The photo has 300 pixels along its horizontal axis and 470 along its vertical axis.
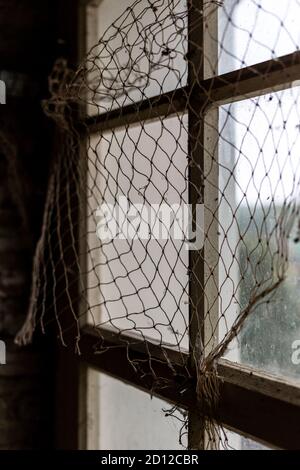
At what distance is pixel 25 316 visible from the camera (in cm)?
138

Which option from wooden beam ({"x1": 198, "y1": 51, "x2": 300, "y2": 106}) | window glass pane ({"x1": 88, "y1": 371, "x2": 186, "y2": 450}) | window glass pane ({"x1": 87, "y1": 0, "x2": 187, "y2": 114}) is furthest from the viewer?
window glass pane ({"x1": 88, "y1": 371, "x2": 186, "y2": 450})

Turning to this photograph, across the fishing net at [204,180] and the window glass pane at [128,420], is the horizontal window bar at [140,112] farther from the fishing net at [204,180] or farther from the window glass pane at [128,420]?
the window glass pane at [128,420]

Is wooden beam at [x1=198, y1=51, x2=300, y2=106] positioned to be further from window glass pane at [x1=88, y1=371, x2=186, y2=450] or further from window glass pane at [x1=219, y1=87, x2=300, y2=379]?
window glass pane at [x1=88, y1=371, x2=186, y2=450]

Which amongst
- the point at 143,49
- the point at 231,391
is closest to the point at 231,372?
the point at 231,391

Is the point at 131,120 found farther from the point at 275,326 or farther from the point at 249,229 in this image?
the point at 275,326

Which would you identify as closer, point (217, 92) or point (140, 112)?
point (217, 92)

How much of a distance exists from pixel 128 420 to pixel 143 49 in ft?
2.45

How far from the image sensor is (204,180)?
0.87 m

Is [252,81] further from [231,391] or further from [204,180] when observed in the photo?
[231,391]

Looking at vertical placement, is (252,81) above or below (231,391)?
above

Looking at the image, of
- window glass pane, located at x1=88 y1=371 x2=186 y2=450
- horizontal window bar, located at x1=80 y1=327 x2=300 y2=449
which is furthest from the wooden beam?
window glass pane, located at x1=88 y1=371 x2=186 y2=450

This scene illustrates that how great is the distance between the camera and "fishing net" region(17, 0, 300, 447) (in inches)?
30.3

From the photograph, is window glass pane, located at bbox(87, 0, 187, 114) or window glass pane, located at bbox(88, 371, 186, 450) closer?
window glass pane, located at bbox(87, 0, 187, 114)

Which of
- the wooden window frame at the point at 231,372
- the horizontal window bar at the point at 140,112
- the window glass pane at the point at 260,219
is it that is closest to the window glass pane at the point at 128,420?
the wooden window frame at the point at 231,372
